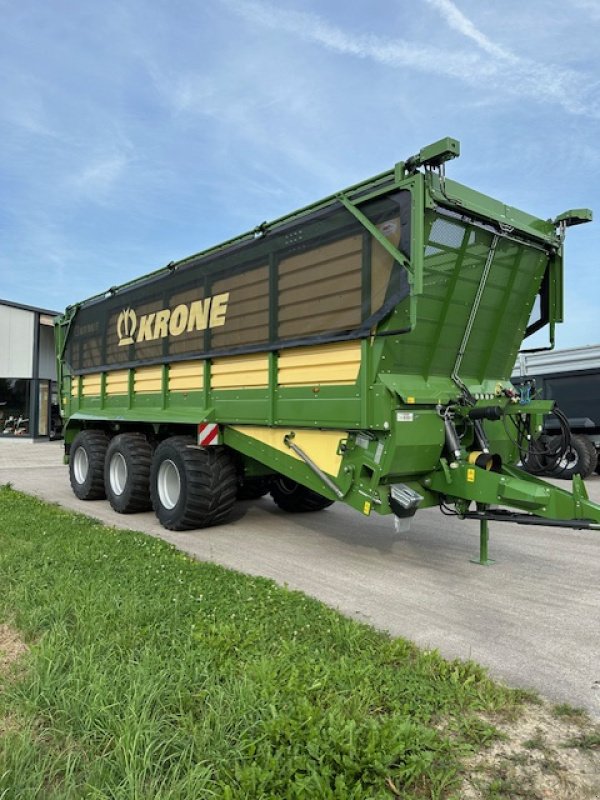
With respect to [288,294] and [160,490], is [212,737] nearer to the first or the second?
[288,294]

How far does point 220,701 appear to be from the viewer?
2.52 m

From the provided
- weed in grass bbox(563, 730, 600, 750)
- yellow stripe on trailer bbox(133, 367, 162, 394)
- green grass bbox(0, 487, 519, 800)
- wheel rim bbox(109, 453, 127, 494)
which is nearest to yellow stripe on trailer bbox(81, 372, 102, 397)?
yellow stripe on trailer bbox(133, 367, 162, 394)

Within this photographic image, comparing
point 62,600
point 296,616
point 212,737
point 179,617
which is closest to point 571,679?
point 296,616

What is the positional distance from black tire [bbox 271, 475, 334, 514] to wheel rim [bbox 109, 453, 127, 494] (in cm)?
211

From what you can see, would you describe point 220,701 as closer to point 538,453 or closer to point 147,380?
point 538,453

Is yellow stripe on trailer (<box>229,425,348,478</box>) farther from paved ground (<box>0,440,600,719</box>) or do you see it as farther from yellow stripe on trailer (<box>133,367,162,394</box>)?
yellow stripe on trailer (<box>133,367,162,394</box>)

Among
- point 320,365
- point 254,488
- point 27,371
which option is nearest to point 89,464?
point 254,488

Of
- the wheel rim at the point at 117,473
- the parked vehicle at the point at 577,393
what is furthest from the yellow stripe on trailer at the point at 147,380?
the parked vehicle at the point at 577,393

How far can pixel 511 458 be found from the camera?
5.87m

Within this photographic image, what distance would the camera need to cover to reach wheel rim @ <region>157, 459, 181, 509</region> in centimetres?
701

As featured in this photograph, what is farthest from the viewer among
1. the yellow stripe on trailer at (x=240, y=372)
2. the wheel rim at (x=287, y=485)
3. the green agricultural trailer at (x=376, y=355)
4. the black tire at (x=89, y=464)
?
the black tire at (x=89, y=464)

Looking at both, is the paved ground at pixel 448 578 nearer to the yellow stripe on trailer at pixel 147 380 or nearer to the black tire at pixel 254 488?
the black tire at pixel 254 488

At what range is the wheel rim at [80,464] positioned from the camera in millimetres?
9125

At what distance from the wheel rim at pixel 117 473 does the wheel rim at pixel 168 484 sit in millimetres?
1212
